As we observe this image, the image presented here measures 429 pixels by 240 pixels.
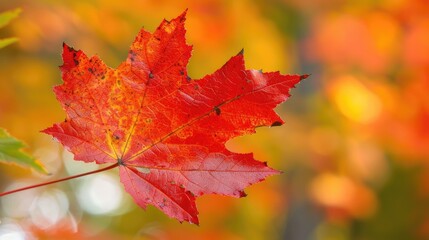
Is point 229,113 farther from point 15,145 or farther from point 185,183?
point 15,145

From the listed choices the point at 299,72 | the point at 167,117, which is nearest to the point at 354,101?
the point at 299,72

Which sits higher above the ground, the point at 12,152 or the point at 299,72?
the point at 299,72

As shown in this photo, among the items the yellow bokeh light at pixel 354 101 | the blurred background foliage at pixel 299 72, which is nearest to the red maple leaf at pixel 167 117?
the blurred background foliage at pixel 299 72

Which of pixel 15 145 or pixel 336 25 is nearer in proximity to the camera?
pixel 15 145

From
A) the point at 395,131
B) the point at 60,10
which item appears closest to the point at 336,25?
the point at 395,131

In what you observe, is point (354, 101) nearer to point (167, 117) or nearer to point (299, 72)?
point (299, 72)
